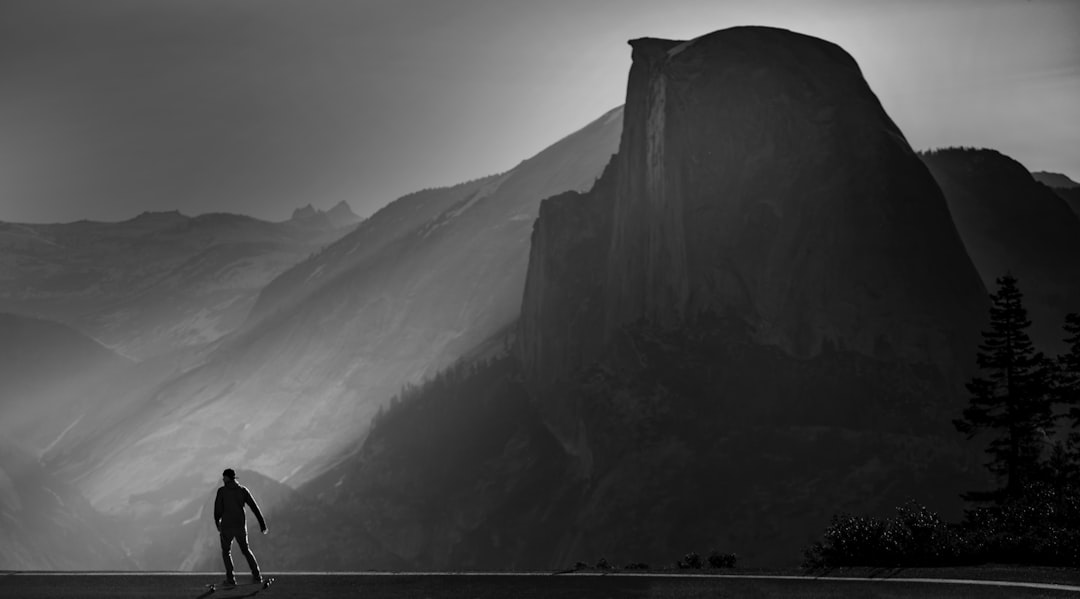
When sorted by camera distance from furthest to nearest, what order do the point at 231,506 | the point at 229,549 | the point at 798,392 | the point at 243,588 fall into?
the point at 798,392 < the point at 231,506 < the point at 229,549 < the point at 243,588

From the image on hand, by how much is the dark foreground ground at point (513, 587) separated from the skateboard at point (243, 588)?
0.05 metres

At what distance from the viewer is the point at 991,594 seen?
33750 millimetres

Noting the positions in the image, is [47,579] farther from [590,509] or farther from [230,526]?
[590,509]

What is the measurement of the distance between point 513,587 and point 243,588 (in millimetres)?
7112

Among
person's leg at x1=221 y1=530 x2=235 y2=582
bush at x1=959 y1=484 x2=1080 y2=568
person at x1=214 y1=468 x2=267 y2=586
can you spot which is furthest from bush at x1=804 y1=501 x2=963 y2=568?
person's leg at x1=221 y1=530 x2=235 y2=582

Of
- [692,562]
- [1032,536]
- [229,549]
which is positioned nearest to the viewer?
[229,549]

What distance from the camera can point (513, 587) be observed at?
38.2 metres

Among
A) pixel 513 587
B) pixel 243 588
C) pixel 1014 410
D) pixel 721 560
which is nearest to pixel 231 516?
pixel 243 588

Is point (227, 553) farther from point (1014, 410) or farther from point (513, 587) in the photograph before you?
point (1014, 410)

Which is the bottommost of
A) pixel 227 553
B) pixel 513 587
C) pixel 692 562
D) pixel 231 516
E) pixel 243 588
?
pixel 692 562

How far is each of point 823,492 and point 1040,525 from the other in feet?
422

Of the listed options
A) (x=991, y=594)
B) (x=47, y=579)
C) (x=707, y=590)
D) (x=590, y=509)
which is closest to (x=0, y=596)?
(x=47, y=579)

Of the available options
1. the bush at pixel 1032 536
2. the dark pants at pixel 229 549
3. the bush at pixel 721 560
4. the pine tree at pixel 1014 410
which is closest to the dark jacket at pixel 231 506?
the dark pants at pixel 229 549

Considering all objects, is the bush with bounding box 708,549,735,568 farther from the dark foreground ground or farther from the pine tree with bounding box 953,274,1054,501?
the pine tree with bounding box 953,274,1054,501
